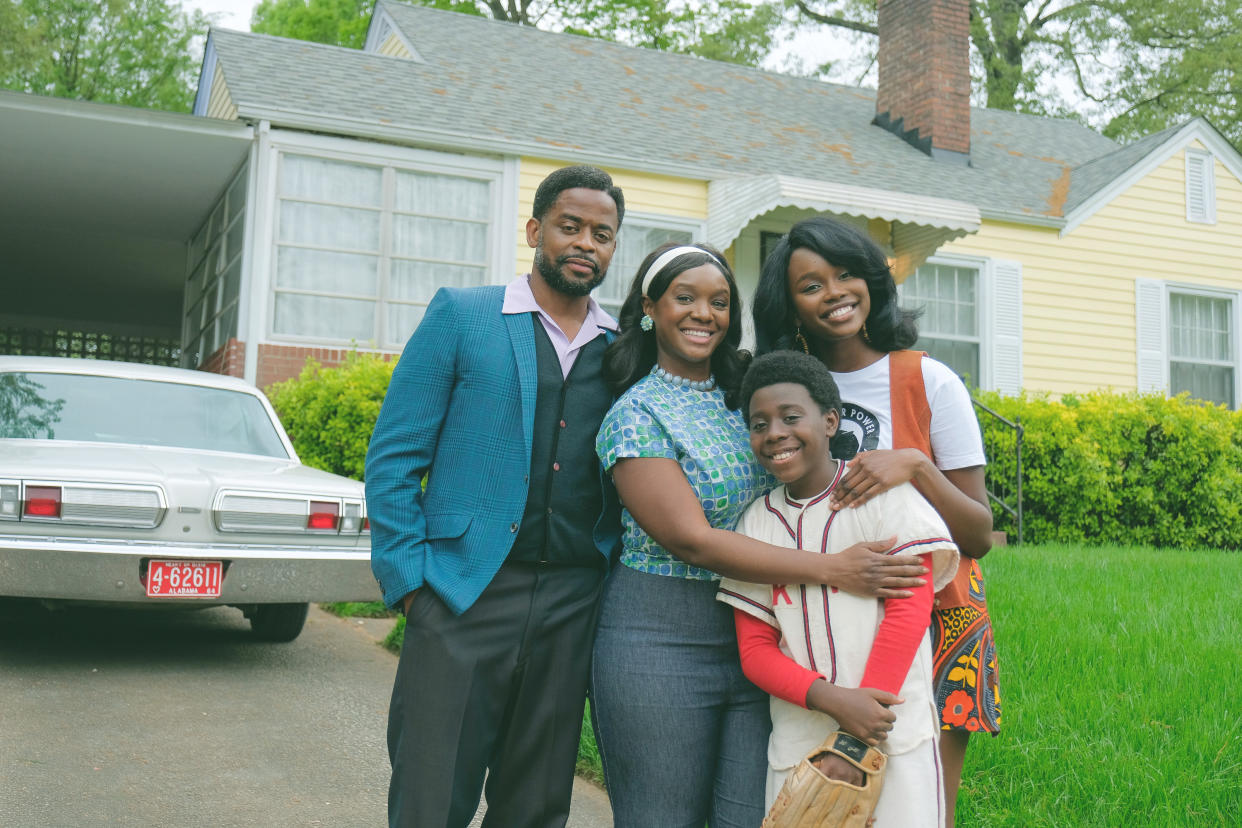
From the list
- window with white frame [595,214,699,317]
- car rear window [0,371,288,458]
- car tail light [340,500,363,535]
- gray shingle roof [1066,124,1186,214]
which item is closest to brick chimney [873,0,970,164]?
gray shingle roof [1066,124,1186,214]

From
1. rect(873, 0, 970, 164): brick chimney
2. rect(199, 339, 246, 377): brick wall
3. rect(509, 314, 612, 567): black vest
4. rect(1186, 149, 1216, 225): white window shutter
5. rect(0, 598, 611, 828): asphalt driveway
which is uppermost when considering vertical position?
rect(873, 0, 970, 164): brick chimney

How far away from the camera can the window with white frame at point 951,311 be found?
14.4 m

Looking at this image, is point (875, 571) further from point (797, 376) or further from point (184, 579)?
point (184, 579)

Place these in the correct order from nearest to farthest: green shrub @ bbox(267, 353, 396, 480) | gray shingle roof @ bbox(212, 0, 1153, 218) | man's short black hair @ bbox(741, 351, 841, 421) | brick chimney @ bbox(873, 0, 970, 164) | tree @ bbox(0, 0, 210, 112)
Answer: man's short black hair @ bbox(741, 351, 841, 421), green shrub @ bbox(267, 353, 396, 480), gray shingle roof @ bbox(212, 0, 1153, 218), brick chimney @ bbox(873, 0, 970, 164), tree @ bbox(0, 0, 210, 112)

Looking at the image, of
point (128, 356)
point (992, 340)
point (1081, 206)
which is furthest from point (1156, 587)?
point (128, 356)

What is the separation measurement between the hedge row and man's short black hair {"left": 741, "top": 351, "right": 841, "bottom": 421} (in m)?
8.88

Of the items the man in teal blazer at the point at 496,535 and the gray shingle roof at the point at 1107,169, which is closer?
the man in teal blazer at the point at 496,535

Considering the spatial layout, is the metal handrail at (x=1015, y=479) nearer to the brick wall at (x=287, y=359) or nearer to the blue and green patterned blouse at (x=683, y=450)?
the brick wall at (x=287, y=359)

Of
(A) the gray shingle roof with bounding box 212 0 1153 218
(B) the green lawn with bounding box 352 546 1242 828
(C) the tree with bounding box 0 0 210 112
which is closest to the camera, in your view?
(B) the green lawn with bounding box 352 546 1242 828

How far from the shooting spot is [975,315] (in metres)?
14.7

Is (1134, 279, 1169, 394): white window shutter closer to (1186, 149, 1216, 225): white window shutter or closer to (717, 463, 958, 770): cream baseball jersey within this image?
(1186, 149, 1216, 225): white window shutter

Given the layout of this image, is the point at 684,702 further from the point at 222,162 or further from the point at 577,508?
the point at 222,162

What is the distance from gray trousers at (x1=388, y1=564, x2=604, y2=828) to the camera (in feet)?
8.71

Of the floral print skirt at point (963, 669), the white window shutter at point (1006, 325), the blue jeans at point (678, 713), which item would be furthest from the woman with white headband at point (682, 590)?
the white window shutter at point (1006, 325)
